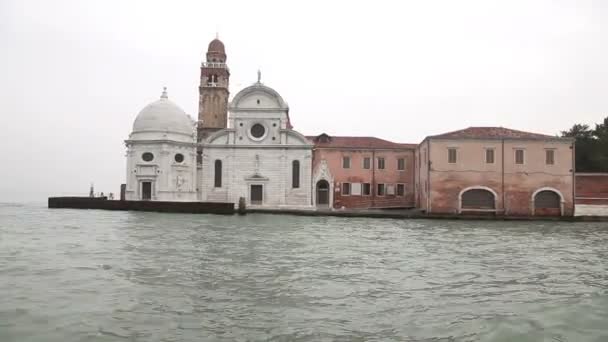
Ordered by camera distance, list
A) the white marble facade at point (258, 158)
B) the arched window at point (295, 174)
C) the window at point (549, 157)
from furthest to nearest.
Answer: the arched window at point (295, 174), the white marble facade at point (258, 158), the window at point (549, 157)

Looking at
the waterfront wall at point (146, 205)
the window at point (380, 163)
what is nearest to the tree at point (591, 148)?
the window at point (380, 163)

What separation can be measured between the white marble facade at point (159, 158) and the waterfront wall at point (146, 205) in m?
3.72

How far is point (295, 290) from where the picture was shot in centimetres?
900

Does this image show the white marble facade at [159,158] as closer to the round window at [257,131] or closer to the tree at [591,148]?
the round window at [257,131]

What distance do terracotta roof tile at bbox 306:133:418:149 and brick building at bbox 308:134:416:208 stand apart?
0.10 metres

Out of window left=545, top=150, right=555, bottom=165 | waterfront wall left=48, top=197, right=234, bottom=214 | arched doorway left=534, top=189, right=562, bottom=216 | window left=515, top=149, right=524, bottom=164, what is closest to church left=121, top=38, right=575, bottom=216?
waterfront wall left=48, top=197, right=234, bottom=214

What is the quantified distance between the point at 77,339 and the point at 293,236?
1268cm

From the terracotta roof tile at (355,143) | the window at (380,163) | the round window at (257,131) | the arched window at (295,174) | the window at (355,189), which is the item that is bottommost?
the window at (355,189)

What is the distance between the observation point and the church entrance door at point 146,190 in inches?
1511

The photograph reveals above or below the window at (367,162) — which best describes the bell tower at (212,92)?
above

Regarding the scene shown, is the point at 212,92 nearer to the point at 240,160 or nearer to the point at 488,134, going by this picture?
the point at 240,160

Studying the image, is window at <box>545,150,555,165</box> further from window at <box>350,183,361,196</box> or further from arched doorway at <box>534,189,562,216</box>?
window at <box>350,183,361,196</box>

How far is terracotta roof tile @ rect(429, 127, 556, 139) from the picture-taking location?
32.0 meters

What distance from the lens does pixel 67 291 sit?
862 centimetres
